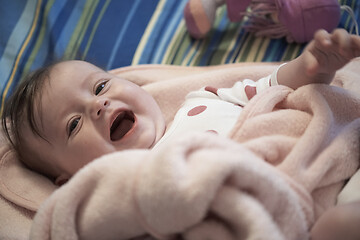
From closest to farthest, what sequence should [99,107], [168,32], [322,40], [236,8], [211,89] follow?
[322,40]
[99,107]
[211,89]
[236,8]
[168,32]

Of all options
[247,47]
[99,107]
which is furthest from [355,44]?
[247,47]

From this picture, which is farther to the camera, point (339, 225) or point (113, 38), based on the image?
point (113, 38)

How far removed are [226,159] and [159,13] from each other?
3.20 feet

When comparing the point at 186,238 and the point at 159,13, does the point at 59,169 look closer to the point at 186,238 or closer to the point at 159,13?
the point at 186,238

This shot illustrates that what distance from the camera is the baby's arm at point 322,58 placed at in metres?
0.61

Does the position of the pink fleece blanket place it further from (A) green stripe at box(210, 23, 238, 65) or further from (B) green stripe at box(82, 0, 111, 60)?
(B) green stripe at box(82, 0, 111, 60)

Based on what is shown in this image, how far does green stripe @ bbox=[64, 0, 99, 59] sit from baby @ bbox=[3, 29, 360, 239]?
37 cm

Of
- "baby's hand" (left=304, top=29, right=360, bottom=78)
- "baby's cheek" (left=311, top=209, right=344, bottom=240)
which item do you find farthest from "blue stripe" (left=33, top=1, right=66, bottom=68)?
"baby's cheek" (left=311, top=209, right=344, bottom=240)

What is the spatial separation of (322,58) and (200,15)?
2.07ft

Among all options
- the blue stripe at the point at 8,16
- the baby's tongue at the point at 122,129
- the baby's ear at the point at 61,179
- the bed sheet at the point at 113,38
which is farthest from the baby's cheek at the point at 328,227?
the blue stripe at the point at 8,16

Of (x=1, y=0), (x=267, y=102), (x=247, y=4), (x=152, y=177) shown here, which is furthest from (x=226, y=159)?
(x=1, y=0)

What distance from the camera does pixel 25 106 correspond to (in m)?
0.91

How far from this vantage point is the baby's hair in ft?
2.92

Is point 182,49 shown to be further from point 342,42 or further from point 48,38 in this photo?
point 342,42
